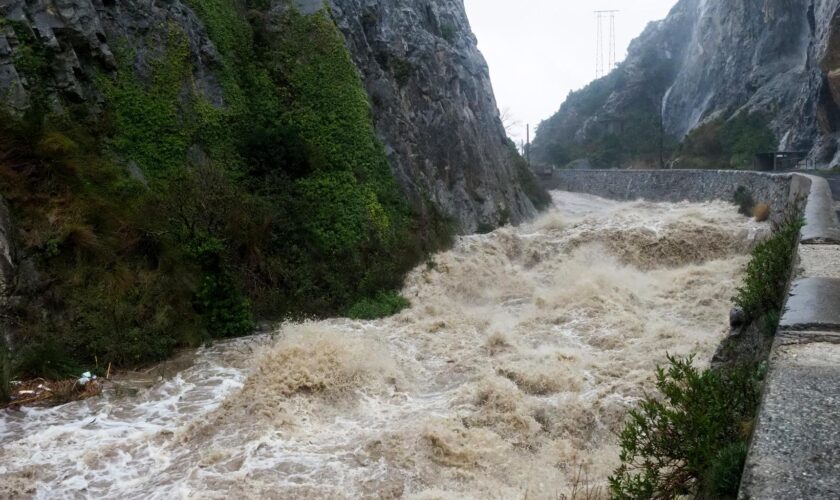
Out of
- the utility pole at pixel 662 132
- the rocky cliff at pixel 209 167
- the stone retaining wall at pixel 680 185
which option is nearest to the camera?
the rocky cliff at pixel 209 167

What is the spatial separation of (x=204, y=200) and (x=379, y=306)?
4.09 m

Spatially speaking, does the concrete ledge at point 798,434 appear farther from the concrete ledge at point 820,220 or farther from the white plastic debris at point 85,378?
the white plastic debris at point 85,378

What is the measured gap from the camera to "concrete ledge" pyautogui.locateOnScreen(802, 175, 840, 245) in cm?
841

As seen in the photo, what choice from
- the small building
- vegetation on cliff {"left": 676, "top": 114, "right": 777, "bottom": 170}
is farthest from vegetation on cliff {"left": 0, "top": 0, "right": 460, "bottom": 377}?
vegetation on cliff {"left": 676, "top": 114, "right": 777, "bottom": 170}

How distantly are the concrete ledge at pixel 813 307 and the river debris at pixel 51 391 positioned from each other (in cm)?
841

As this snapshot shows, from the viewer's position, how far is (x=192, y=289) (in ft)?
34.7

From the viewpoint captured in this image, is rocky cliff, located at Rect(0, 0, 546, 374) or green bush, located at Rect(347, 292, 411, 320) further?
green bush, located at Rect(347, 292, 411, 320)

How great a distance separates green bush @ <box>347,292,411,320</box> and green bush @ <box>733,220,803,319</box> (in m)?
6.79

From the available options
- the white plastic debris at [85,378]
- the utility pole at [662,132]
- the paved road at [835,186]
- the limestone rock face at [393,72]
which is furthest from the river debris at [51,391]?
the utility pole at [662,132]

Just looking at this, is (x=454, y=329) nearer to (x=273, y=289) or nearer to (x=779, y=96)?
(x=273, y=289)

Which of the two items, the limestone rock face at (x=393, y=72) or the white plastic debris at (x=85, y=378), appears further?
the limestone rock face at (x=393, y=72)

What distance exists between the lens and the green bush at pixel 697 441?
346 centimetres

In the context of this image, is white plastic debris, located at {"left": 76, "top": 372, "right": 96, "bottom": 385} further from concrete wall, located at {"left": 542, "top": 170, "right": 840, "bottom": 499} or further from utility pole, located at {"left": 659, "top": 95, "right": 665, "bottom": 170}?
utility pole, located at {"left": 659, "top": 95, "right": 665, "bottom": 170}

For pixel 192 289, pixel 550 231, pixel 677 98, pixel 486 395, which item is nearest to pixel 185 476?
pixel 486 395
